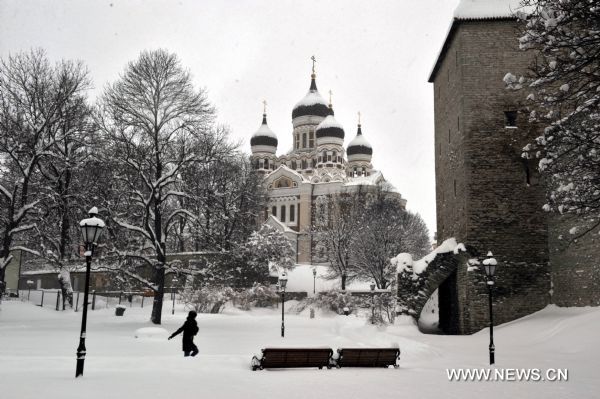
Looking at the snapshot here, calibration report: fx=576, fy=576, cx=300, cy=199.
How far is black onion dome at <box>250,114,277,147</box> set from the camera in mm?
71000

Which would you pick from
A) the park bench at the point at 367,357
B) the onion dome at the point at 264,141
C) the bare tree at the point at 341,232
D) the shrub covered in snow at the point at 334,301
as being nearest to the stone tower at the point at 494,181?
the park bench at the point at 367,357

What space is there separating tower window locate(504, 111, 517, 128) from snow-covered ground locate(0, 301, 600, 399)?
6.28m

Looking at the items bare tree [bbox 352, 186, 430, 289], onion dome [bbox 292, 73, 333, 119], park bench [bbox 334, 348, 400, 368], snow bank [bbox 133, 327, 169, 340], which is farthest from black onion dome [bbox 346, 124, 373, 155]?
park bench [bbox 334, 348, 400, 368]

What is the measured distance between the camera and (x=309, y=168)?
233 feet

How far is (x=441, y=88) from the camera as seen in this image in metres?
23.5

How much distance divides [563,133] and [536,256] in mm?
8380

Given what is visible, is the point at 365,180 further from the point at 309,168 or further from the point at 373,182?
the point at 309,168

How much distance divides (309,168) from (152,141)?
48.0 metres

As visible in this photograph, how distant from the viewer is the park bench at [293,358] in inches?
454

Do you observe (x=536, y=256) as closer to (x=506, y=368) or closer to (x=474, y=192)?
(x=474, y=192)

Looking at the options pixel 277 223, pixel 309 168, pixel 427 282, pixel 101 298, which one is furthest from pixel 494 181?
pixel 309 168

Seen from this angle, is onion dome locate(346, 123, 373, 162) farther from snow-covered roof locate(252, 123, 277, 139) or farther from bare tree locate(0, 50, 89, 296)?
bare tree locate(0, 50, 89, 296)

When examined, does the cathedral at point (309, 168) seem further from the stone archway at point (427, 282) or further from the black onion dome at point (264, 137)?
the stone archway at point (427, 282)

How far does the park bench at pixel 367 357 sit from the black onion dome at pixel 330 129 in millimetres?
56561
